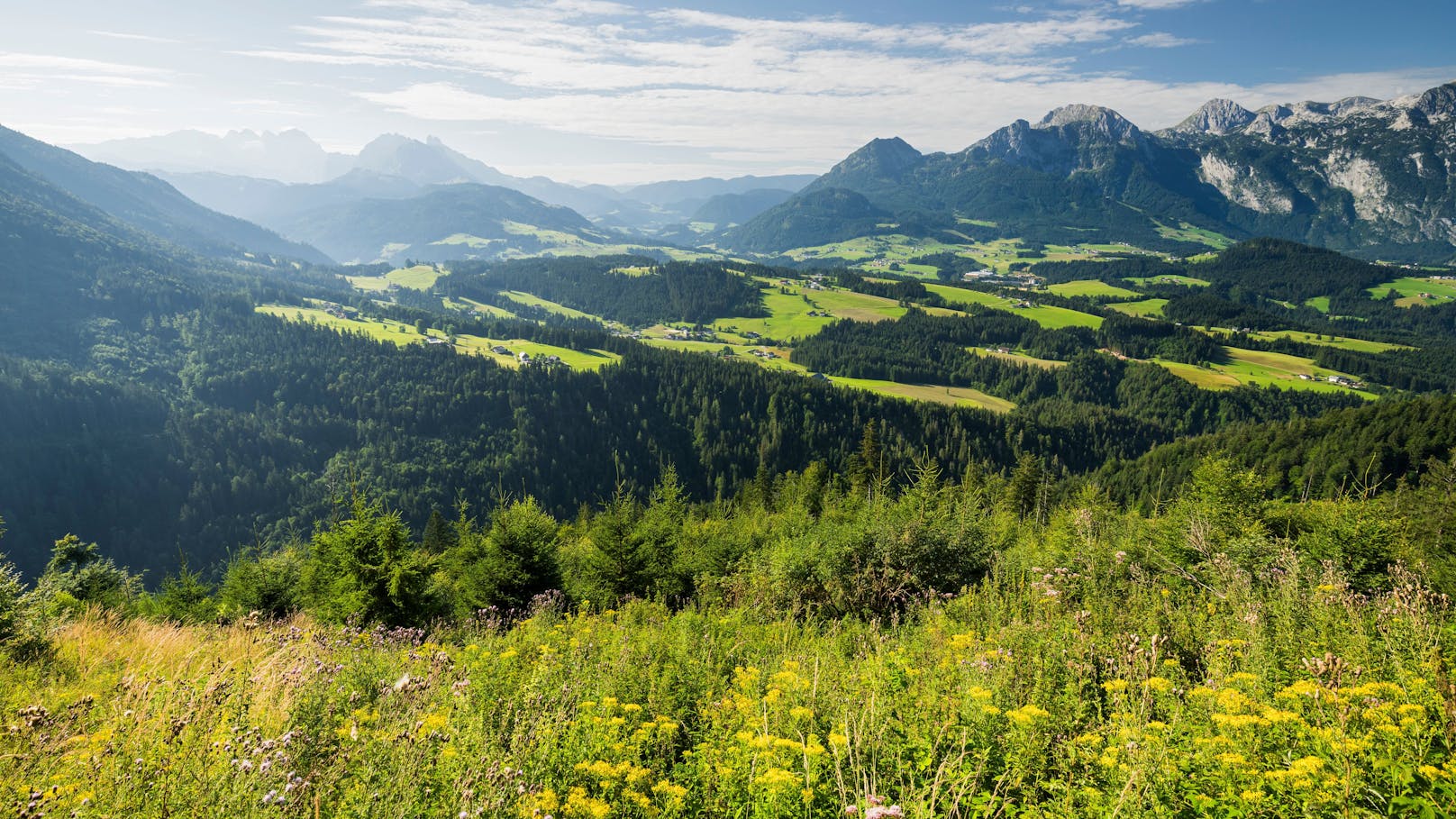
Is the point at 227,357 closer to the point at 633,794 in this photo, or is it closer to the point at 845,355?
the point at 845,355

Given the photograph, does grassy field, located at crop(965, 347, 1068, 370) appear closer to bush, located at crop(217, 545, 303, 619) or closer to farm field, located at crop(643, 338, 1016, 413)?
farm field, located at crop(643, 338, 1016, 413)

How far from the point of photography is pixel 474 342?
180875 mm

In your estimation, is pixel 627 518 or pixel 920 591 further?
pixel 627 518

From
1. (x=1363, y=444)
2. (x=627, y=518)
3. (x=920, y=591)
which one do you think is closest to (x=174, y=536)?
(x=627, y=518)

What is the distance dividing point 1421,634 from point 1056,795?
4183mm

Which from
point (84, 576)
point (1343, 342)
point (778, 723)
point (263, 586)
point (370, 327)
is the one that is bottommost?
point (1343, 342)

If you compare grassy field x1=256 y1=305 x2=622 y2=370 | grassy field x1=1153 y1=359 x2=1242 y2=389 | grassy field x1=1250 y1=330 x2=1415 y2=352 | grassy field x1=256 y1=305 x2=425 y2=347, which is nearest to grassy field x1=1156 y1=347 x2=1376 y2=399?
grassy field x1=1153 y1=359 x2=1242 y2=389

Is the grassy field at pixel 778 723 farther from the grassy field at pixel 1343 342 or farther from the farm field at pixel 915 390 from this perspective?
the grassy field at pixel 1343 342

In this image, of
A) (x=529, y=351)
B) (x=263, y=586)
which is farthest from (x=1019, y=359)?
(x=263, y=586)

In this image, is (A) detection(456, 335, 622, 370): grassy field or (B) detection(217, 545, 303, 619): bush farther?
(A) detection(456, 335, 622, 370): grassy field

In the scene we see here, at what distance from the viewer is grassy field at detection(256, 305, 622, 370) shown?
16350 centimetres

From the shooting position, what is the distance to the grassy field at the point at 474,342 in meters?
164

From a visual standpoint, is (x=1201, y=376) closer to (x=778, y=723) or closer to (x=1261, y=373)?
(x=1261, y=373)

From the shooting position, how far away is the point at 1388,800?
337cm
